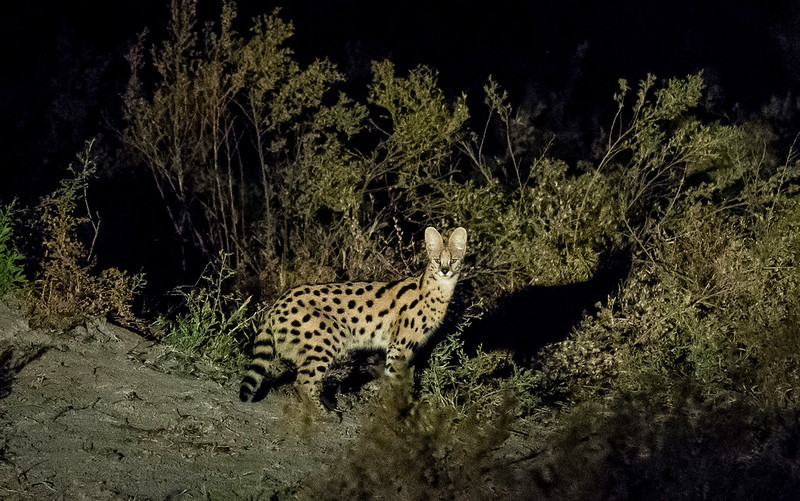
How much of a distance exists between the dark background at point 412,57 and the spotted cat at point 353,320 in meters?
1.76

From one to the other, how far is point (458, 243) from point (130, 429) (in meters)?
2.36

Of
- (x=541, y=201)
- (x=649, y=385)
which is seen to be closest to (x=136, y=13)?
(x=541, y=201)

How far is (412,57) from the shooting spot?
13.8m

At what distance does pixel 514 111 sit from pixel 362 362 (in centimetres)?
530

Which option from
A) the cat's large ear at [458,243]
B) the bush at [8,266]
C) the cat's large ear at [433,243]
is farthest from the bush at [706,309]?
the bush at [8,266]

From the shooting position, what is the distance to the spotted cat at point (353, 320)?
6602 mm

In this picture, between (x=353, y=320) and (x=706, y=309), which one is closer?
(x=353, y=320)

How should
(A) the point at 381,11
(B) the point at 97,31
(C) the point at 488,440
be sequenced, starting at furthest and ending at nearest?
(A) the point at 381,11 → (B) the point at 97,31 → (C) the point at 488,440

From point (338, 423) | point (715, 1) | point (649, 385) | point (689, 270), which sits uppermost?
point (715, 1)

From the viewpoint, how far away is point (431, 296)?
22.8 feet

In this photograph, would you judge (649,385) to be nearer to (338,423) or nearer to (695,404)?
(695,404)

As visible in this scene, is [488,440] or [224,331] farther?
[224,331]

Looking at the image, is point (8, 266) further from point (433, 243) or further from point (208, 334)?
point (433, 243)

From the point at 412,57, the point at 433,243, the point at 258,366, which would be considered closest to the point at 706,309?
the point at 433,243
